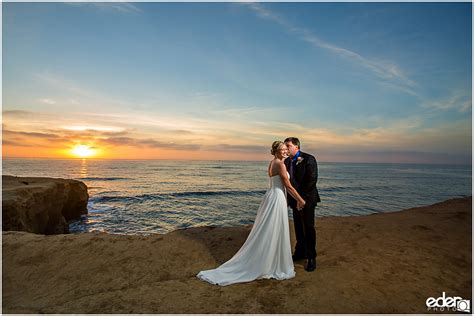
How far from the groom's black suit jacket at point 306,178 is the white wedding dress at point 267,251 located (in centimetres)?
65

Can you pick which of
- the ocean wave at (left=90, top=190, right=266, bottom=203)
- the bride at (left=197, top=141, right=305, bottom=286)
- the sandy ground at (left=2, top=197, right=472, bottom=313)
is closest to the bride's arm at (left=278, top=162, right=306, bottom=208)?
the bride at (left=197, top=141, right=305, bottom=286)

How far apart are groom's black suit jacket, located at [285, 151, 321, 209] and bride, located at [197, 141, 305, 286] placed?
41cm

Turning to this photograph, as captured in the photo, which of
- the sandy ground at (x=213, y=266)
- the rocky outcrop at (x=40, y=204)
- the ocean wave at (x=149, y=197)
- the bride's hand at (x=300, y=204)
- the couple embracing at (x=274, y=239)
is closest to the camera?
the sandy ground at (x=213, y=266)

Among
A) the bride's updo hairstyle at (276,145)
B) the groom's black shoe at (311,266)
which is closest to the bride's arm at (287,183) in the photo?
the bride's updo hairstyle at (276,145)

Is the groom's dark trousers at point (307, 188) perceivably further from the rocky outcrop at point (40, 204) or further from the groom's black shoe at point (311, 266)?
the rocky outcrop at point (40, 204)

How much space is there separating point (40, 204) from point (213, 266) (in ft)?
39.0

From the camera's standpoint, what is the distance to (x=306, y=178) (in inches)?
229

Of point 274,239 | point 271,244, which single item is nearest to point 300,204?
point 274,239

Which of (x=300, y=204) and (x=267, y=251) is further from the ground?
(x=300, y=204)

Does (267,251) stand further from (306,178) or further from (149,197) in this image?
(149,197)

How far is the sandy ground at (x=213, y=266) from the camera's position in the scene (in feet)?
13.9

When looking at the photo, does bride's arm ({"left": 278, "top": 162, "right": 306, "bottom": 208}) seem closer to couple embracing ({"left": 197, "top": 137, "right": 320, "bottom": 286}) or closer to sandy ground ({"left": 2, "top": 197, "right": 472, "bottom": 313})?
couple embracing ({"left": 197, "top": 137, "right": 320, "bottom": 286})

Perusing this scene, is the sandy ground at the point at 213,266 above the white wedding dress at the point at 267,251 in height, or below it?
below

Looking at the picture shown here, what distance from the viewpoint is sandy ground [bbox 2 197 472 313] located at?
167 inches
